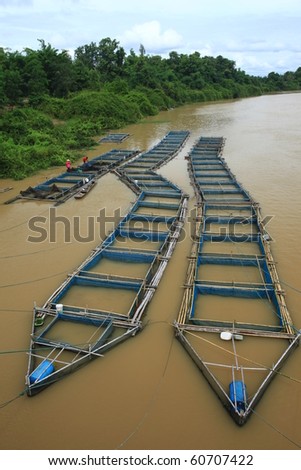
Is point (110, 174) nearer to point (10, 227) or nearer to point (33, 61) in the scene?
point (10, 227)

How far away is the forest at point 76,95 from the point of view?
20906 mm

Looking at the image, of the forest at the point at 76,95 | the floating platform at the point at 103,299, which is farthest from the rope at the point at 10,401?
the forest at the point at 76,95

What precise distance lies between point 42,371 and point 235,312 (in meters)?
4.02

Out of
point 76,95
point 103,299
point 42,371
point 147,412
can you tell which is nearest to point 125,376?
point 147,412

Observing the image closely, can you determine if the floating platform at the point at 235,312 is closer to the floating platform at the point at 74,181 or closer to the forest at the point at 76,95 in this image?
the floating platform at the point at 74,181

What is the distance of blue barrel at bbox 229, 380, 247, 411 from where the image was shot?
17.4 feet

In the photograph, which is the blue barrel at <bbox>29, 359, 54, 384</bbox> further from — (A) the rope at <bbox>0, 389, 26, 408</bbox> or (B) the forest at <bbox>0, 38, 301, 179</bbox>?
(B) the forest at <bbox>0, 38, 301, 179</bbox>

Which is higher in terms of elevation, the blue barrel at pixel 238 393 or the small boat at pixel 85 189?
the small boat at pixel 85 189

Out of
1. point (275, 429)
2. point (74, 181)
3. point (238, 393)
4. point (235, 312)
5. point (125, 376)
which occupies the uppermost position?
point (74, 181)

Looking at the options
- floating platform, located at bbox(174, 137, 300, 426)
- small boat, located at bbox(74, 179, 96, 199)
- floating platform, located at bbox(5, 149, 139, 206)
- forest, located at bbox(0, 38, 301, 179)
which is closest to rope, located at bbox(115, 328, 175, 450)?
floating platform, located at bbox(174, 137, 300, 426)

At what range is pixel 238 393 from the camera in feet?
17.7

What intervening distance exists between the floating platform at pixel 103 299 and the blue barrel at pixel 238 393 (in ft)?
7.17

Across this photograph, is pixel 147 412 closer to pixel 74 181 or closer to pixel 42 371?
pixel 42 371

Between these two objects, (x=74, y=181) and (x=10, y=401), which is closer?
(x=10, y=401)
